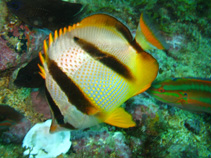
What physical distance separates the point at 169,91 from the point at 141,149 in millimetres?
1068

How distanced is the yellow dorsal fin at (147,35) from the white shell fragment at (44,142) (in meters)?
1.63

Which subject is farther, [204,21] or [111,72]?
[204,21]

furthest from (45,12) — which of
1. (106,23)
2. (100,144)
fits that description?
(100,144)

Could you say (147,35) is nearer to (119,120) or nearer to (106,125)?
(119,120)

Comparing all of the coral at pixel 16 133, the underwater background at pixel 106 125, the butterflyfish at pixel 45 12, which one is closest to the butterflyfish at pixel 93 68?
the underwater background at pixel 106 125

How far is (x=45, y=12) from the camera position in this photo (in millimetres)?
2523

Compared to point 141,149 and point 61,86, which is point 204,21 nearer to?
point 141,149

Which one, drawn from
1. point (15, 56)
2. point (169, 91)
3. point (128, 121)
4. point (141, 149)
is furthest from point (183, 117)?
point (15, 56)

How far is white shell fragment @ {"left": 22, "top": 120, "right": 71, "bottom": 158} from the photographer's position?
6.61ft

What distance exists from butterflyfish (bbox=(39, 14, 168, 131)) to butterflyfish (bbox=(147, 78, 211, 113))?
1051 millimetres

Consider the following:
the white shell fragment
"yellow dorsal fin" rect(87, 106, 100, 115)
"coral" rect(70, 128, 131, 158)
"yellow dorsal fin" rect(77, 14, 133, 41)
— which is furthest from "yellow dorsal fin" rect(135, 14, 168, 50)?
the white shell fragment

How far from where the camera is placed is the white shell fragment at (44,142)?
202 centimetres

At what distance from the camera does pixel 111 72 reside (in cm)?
138

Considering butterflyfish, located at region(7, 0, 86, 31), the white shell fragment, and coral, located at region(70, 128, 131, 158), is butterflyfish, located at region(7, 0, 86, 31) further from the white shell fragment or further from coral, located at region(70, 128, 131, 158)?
coral, located at region(70, 128, 131, 158)
